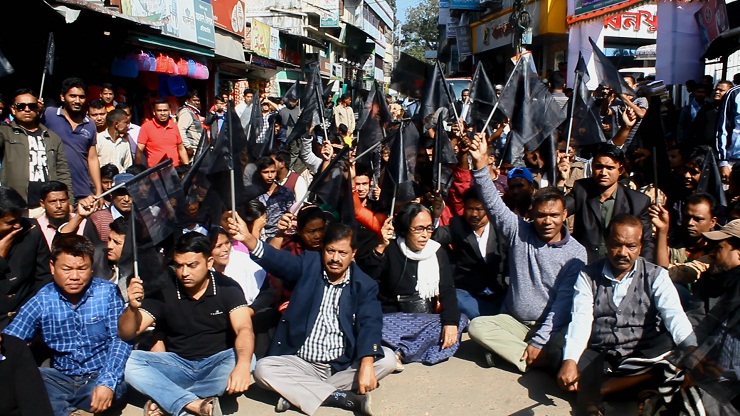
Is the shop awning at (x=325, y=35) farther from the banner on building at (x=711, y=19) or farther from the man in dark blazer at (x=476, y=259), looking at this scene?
the man in dark blazer at (x=476, y=259)

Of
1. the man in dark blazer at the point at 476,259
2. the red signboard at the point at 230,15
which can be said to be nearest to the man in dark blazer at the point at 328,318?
the man in dark blazer at the point at 476,259

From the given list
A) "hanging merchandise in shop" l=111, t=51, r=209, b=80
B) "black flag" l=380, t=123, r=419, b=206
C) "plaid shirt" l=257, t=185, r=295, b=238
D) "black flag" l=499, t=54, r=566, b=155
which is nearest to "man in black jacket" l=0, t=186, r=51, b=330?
"plaid shirt" l=257, t=185, r=295, b=238

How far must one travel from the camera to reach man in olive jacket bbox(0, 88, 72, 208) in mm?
5883

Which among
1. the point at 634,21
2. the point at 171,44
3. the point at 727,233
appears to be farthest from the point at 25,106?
the point at 634,21

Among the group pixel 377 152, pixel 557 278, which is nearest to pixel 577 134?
pixel 377 152

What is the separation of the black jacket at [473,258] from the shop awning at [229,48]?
578 inches

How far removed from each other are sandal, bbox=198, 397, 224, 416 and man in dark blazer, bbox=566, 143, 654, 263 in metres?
2.85

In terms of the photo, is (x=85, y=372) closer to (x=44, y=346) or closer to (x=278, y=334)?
(x=44, y=346)

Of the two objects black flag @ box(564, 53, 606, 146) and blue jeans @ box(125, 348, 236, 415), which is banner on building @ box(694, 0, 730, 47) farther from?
blue jeans @ box(125, 348, 236, 415)

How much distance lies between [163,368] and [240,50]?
1851 cm

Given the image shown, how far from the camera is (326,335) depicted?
4449 millimetres

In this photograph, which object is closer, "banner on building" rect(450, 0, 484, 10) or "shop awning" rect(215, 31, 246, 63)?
"shop awning" rect(215, 31, 246, 63)

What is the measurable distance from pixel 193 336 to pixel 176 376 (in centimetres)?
26

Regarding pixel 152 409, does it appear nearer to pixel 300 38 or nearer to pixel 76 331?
pixel 76 331
